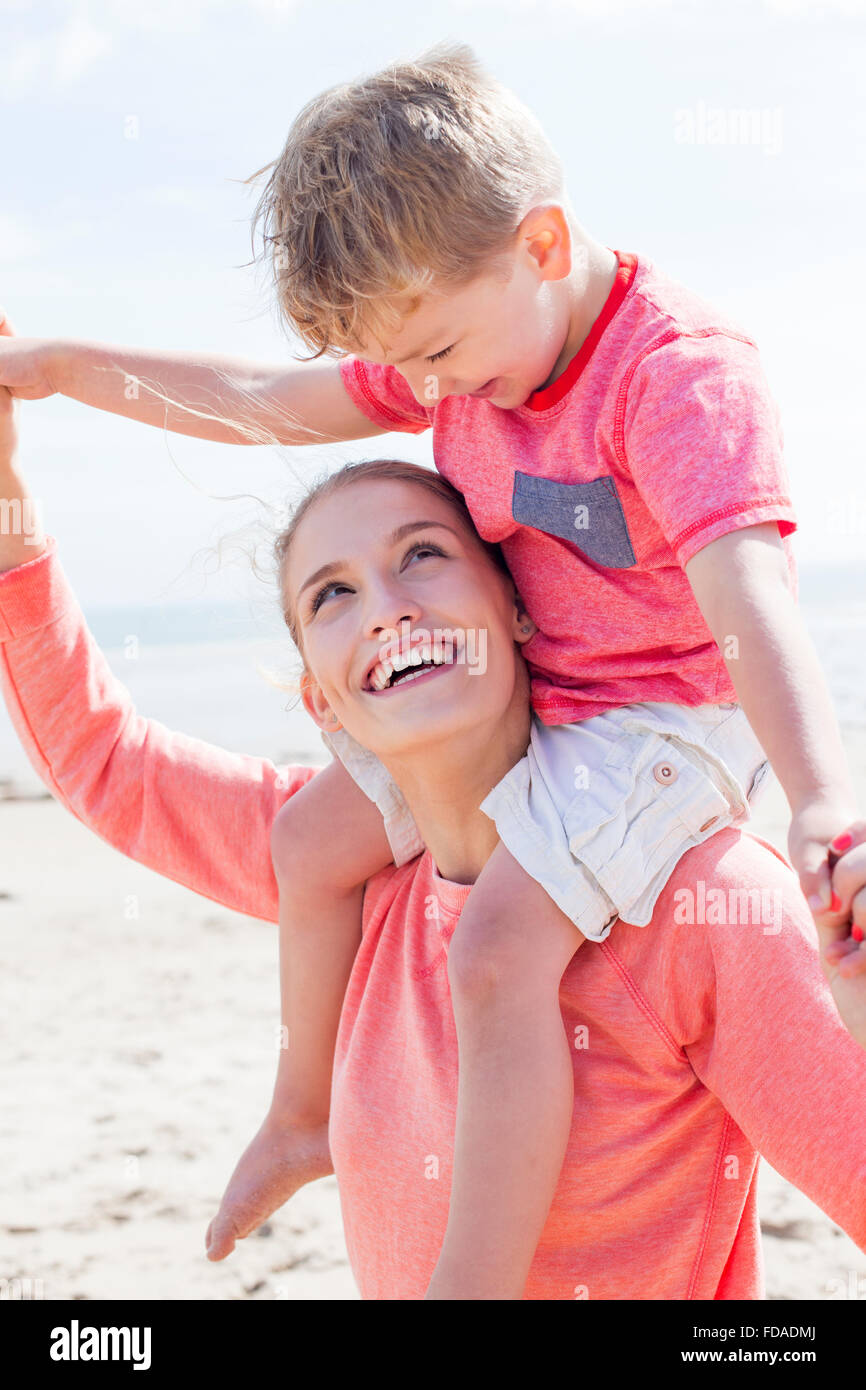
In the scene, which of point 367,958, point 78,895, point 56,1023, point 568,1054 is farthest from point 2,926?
point 568,1054

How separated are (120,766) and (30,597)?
39 cm

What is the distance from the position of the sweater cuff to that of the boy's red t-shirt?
34.1 inches

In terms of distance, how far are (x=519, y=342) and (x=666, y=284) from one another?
27 cm

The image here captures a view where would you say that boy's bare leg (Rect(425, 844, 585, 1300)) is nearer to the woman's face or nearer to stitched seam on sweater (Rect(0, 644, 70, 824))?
the woman's face

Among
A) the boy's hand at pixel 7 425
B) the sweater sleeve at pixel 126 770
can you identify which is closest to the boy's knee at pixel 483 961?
the sweater sleeve at pixel 126 770

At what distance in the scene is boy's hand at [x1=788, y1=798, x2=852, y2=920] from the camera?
58.5 inches

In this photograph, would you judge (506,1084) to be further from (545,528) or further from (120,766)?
(120,766)

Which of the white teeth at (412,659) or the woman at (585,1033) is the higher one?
the white teeth at (412,659)

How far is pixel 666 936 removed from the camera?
1.93m

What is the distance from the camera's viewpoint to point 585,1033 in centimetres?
199

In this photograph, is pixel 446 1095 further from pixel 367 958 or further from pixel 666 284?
pixel 666 284

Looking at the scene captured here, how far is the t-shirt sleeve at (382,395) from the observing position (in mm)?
2482

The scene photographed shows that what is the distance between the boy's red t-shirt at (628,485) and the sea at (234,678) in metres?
0.58

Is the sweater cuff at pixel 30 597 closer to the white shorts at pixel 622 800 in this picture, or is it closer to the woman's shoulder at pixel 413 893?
the woman's shoulder at pixel 413 893
